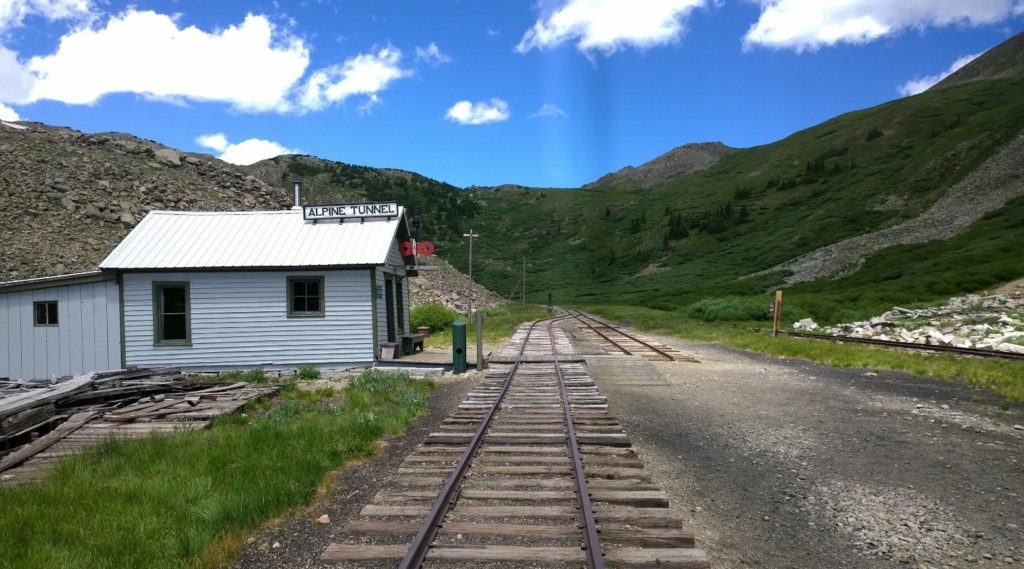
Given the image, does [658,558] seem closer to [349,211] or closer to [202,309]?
[202,309]

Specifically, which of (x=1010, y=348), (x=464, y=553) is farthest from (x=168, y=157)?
(x=1010, y=348)

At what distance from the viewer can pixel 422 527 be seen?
484cm

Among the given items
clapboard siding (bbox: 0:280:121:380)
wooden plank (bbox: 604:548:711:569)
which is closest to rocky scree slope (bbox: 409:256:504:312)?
clapboard siding (bbox: 0:280:121:380)

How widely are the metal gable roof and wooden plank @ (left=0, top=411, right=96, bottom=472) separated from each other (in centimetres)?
719

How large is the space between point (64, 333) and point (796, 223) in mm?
108797

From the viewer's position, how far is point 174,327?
17.4 meters

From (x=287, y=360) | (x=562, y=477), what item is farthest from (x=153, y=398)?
(x=562, y=477)

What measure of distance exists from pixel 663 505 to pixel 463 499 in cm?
191

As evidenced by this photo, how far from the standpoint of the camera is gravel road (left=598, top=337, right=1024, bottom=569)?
16.8ft

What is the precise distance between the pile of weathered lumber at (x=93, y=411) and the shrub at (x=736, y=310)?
33676 millimetres

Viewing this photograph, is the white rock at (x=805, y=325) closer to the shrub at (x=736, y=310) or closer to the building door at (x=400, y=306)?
the shrub at (x=736, y=310)

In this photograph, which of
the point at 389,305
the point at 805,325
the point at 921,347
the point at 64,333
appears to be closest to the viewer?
the point at 64,333

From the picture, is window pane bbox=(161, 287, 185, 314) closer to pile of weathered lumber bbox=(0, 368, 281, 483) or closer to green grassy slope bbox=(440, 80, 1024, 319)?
pile of weathered lumber bbox=(0, 368, 281, 483)

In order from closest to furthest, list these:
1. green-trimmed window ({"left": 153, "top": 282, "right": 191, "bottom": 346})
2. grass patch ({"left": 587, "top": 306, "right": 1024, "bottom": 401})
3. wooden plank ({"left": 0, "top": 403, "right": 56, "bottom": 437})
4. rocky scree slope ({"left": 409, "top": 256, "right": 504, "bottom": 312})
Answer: wooden plank ({"left": 0, "top": 403, "right": 56, "bottom": 437}) → grass patch ({"left": 587, "top": 306, "right": 1024, "bottom": 401}) → green-trimmed window ({"left": 153, "top": 282, "right": 191, "bottom": 346}) → rocky scree slope ({"left": 409, "top": 256, "right": 504, "bottom": 312})
